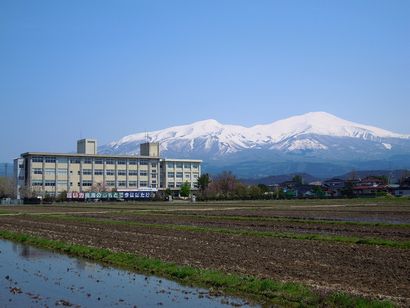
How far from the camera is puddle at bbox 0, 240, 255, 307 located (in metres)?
13.4

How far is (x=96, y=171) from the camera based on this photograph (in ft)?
557

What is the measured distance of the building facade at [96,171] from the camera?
523 ft

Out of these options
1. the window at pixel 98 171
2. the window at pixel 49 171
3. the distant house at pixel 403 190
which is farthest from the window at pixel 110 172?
the distant house at pixel 403 190

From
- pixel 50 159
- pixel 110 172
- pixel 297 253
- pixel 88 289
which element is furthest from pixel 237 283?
pixel 110 172

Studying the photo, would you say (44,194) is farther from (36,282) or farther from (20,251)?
(36,282)

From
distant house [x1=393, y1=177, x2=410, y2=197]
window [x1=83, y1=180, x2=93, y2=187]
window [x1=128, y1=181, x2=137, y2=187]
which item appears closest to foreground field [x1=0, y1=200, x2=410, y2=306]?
distant house [x1=393, y1=177, x2=410, y2=197]

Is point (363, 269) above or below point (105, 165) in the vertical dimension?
below

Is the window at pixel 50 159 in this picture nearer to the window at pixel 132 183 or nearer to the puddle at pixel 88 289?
the window at pixel 132 183

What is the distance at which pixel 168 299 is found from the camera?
1377cm

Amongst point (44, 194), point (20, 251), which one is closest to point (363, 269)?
point (20, 251)

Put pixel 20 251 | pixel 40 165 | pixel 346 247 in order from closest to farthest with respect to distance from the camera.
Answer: pixel 346 247, pixel 20 251, pixel 40 165

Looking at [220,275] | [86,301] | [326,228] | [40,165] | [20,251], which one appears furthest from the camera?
[40,165]

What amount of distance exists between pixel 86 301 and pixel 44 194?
143 meters

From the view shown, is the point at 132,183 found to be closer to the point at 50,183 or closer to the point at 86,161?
the point at 86,161
